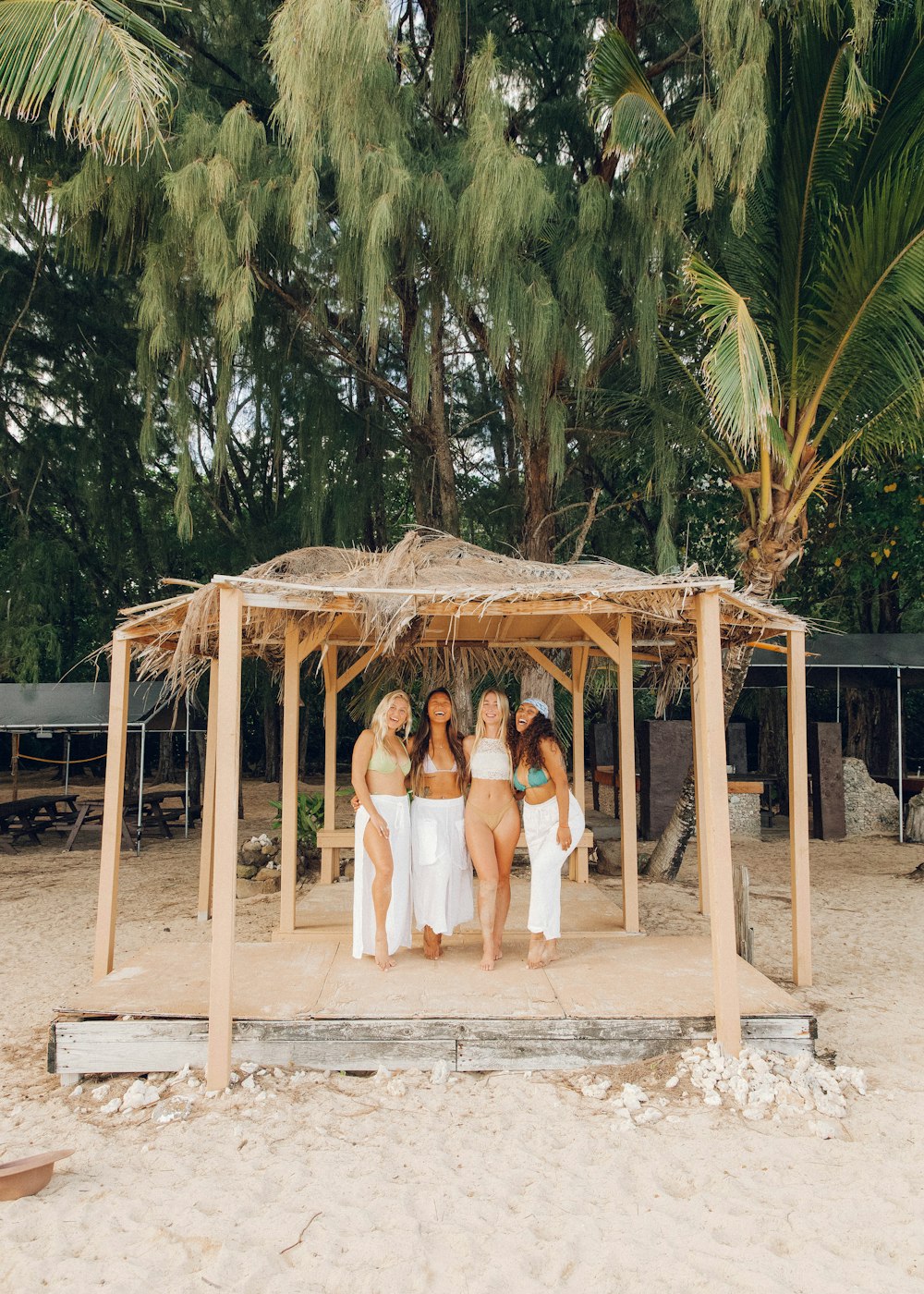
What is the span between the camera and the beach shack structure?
4.15m

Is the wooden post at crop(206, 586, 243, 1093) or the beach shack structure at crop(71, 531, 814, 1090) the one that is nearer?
the wooden post at crop(206, 586, 243, 1093)

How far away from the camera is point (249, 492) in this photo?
478 inches

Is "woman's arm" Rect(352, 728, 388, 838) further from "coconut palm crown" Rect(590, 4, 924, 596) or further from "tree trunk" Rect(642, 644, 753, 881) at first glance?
"tree trunk" Rect(642, 644, 753, 881)

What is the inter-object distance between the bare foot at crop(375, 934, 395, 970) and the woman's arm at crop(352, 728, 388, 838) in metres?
0.55

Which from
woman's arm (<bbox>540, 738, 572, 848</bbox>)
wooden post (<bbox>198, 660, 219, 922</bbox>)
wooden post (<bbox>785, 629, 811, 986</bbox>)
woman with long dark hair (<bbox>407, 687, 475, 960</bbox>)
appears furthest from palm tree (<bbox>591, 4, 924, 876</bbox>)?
wooden post (<bbox>198, 660, 219, 922</bbox>)

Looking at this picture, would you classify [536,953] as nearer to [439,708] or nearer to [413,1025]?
[413,1025]

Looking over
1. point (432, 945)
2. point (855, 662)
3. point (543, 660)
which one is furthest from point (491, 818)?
point (855, 662)

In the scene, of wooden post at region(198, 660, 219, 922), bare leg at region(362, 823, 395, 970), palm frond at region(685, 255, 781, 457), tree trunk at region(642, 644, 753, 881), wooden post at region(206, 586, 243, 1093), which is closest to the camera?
wooden post at region(206, 586, 243, 1093)

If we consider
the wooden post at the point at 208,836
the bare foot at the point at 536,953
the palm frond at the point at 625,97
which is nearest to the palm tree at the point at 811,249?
the palm frond at the point at 625,97

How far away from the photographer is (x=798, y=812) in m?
5.53

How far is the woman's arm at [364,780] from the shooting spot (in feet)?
16.0

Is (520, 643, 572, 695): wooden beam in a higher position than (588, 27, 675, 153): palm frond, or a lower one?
lower

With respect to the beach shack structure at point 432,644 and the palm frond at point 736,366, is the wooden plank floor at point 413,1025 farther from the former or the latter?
the palm frond at point 736,366

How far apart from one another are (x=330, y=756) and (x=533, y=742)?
3216 mm
